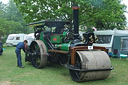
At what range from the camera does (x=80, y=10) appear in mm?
12234

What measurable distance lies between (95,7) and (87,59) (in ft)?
23.0

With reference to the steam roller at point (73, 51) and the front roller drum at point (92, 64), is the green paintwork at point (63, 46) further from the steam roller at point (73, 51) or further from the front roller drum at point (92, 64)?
the front roller drum at point (92, 64)

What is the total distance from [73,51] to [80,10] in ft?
23.1

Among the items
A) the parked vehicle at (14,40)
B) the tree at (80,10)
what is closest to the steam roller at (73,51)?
the tree at (80,10)

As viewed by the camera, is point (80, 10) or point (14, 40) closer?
point (80, 10)

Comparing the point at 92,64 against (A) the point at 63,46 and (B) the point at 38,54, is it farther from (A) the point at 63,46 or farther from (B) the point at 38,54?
(B) the point at 38,54

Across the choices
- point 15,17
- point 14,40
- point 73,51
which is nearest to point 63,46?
point 73,51

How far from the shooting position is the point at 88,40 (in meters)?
6.08

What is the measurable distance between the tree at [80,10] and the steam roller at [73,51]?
3182mm

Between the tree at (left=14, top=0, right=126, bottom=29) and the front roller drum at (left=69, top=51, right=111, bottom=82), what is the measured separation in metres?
5.86

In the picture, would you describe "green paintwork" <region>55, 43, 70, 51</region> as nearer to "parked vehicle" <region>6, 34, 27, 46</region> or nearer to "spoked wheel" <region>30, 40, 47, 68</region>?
"spoked wheel" <region>30, 40, 47, 68</region>

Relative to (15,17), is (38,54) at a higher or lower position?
lower

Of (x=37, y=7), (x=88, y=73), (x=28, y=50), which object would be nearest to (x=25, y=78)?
(x=88, y=73)

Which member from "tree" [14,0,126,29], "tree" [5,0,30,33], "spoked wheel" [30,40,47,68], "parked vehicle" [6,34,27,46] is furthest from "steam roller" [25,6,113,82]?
"tree" [5,0,30,33]
